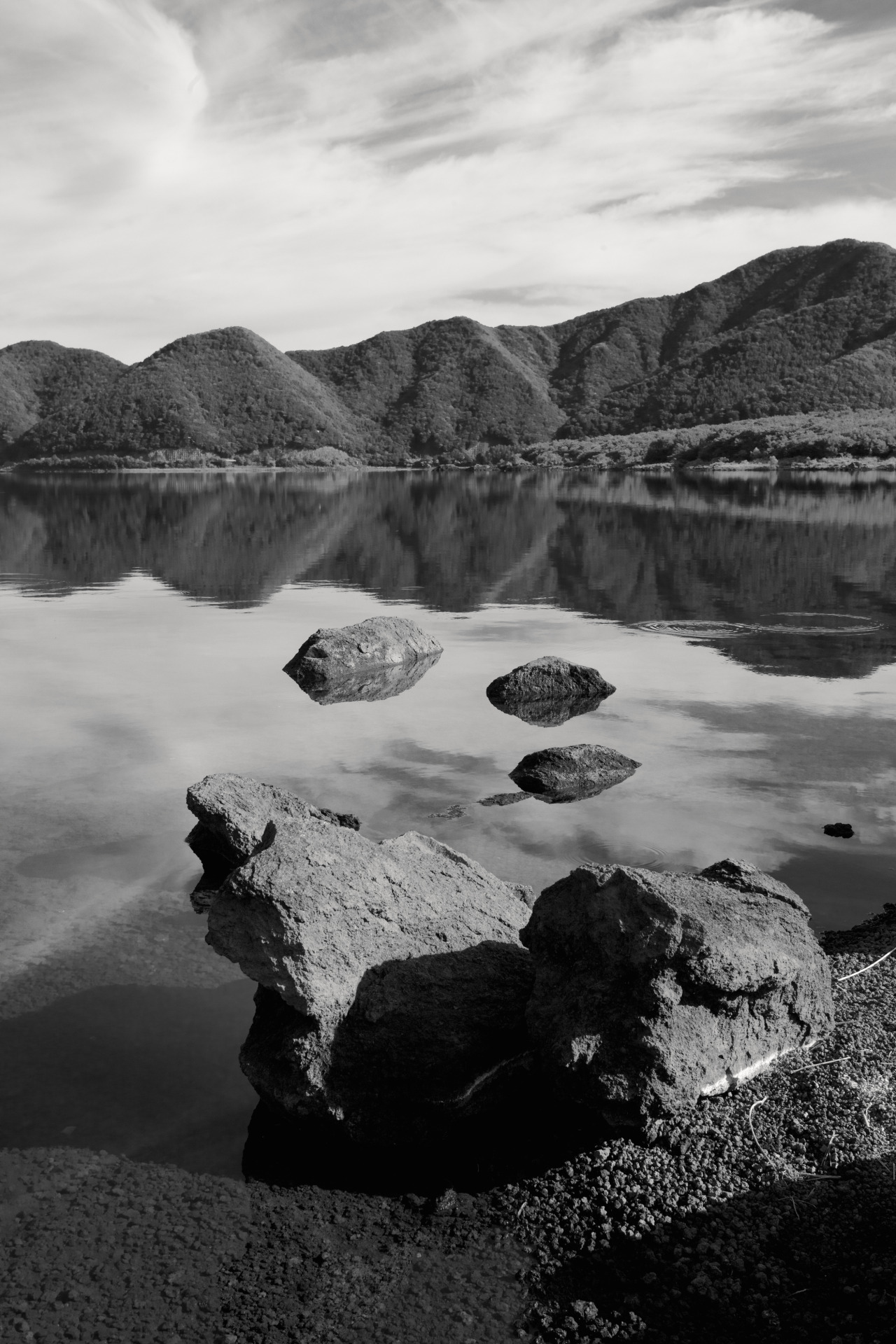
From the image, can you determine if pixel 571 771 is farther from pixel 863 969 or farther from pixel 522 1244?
pixel 522 1244

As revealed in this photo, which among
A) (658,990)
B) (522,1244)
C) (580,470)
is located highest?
(658,990)

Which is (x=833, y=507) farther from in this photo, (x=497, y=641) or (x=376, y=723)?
(x=376, y=723)

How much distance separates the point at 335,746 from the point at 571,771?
3508mm

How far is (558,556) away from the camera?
4047 cm

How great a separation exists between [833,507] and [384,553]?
106ft

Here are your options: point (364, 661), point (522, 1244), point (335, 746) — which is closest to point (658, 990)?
point (522, 1244)

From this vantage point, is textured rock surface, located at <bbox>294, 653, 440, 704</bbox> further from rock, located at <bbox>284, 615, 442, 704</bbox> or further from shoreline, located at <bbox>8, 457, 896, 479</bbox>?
shoreline, located at <bbox>8, 457, 896, 479</bbox>

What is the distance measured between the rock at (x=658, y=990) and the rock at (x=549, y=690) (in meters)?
9.93

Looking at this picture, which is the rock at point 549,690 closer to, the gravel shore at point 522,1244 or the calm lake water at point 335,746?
the calm lake water at point 335,746

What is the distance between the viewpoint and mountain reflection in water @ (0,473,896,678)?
2636 centimetres

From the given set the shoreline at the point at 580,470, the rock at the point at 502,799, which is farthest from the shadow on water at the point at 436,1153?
the shoreline at the point at 580,470

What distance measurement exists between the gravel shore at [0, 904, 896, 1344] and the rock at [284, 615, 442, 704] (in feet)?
39.4

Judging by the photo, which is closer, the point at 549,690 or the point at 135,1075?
the point at 135,1075

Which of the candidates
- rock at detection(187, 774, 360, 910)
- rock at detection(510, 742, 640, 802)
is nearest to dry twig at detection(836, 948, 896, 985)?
rock at detection(187, 774, 360, 910)
